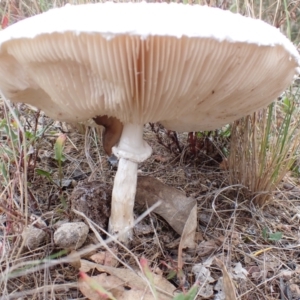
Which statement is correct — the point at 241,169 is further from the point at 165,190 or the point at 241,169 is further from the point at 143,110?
the point at 143,110

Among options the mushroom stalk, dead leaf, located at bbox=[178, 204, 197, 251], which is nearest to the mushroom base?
the mushroom stalk

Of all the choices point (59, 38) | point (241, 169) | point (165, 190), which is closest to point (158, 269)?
point (165, 190)

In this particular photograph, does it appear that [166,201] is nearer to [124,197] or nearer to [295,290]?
[124,197]

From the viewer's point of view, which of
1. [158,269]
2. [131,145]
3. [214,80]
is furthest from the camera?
[131,145]

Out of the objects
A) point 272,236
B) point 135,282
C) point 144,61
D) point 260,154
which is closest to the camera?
A: point 144,61

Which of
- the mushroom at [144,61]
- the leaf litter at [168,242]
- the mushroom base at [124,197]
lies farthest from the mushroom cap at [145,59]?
the leaf litter at [168,242]

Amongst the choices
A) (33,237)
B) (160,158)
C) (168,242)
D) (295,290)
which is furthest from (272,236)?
(33,237)
